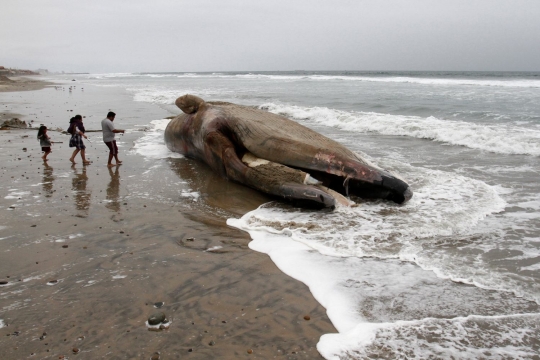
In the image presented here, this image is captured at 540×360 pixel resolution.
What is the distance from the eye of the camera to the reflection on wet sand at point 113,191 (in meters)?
6.22

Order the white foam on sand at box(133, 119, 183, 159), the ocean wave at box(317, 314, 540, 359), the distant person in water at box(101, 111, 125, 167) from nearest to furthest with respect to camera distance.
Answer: the ocean wave at box(317, 314, 540, 359)
the distant person in water at box(101, 111, 125, 167)
the white foam on sand at box(133, 119, 183, 159)

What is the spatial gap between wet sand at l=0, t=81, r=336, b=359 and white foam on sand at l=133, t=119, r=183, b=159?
9.74 feet

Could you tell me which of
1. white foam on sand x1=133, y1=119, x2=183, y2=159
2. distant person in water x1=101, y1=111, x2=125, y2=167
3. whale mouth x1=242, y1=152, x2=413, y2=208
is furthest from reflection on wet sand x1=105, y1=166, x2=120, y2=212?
whale mouth x1=242, y1=152, x2=413, y2=208

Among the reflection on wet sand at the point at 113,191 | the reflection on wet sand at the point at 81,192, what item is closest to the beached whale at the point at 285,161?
the reflection on wet sand at the point at 113,191

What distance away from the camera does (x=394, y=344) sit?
9.94 feet

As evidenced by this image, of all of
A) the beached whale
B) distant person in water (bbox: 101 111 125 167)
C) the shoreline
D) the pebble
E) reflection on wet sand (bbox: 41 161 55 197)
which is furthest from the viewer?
the shoreline

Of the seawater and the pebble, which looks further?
the pebble

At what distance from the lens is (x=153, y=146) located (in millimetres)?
11086

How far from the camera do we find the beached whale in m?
5.99

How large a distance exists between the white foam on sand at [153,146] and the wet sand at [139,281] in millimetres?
2970

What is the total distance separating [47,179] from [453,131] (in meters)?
10.9

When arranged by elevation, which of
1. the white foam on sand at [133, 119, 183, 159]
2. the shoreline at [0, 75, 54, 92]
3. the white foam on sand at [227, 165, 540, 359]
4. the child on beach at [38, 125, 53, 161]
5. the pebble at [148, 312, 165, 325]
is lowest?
the pebble at [148, 312, 165, 325]

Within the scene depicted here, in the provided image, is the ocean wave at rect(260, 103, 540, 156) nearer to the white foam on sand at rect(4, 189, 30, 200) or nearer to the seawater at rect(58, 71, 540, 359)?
the seawater at rect(58, 71, 540, 359)

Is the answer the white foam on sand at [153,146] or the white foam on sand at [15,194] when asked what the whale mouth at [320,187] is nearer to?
the white foam on sand at [15,194]
